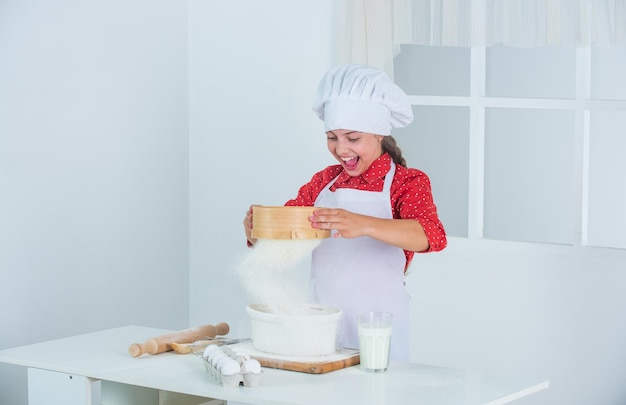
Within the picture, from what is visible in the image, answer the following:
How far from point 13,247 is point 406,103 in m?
1.69

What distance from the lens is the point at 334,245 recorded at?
3.07m

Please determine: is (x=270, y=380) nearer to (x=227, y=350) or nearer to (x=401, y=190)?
(x=227, y=350)

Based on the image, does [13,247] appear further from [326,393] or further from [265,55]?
[326,393]

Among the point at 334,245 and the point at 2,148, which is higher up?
the point at 2,148

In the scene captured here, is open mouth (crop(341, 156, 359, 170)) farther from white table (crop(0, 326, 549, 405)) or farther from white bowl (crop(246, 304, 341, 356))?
white table (crop(0, 326, 549, 405))

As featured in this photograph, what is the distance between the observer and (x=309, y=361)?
250 cm

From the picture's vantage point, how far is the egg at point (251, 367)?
2.35 m

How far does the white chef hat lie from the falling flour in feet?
1.47

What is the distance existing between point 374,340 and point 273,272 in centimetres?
35

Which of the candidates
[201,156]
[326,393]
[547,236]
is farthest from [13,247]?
[547,236]

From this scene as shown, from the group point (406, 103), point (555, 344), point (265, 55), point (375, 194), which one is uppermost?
point (265, 55)

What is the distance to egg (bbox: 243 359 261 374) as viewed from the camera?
2346 millimetres

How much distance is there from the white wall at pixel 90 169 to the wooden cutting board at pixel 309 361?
1589 mm

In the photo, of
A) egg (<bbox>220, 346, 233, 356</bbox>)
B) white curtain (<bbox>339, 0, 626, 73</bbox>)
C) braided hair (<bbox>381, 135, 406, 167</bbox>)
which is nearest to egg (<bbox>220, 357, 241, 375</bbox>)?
egg (<bbox>220, 346, 233, 356</bbox>)
